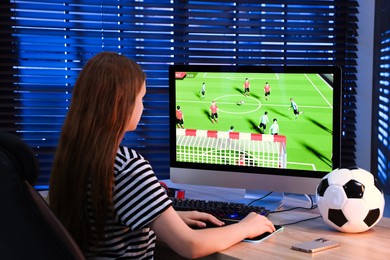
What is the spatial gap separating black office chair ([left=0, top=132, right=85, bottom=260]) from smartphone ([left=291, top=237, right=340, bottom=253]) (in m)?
0.83

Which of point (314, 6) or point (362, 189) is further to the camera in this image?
point (314, 6)

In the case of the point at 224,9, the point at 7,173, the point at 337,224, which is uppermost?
the point at 224,9

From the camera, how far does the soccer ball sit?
188 cm

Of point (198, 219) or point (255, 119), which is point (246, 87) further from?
point (198, 219)

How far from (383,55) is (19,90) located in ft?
5.70

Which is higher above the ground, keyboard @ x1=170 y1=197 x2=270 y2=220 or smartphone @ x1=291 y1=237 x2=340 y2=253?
keyboard @ x1=170 y1=197 x2=270 y2=220

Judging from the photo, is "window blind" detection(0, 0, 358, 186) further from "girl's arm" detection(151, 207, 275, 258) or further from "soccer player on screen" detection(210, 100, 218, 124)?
"girl's arm" detection(151, 207, 275, 258)

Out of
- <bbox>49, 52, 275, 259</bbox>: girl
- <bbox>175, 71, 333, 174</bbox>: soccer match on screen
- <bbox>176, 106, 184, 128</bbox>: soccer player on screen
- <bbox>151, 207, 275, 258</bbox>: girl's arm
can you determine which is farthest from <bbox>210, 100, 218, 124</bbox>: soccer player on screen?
<bbox>49, 52, 275, 259</bbox>: girl

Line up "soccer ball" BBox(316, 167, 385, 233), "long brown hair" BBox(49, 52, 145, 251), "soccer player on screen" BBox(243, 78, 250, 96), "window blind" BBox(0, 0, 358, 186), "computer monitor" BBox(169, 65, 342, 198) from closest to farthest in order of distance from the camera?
"long brown hair" BBox(49, 52, 145, 251)
"soccer ball" BBox(316, 167, 385, 233)
"computer monitor" BBox(169, 65, 342, 198)
"soccer player on screen" BBox(243, 78, 250, 96)
"window blind" BBox(0, 0, 358, 186)

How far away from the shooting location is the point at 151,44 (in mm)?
3146

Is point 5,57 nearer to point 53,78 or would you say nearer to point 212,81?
point 53,78

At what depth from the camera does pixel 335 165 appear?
7.06 ft

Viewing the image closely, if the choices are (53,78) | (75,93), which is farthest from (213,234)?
(53,78)

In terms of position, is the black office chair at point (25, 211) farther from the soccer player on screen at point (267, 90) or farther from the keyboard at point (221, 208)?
the soccer player on screen at point (267, 90)
